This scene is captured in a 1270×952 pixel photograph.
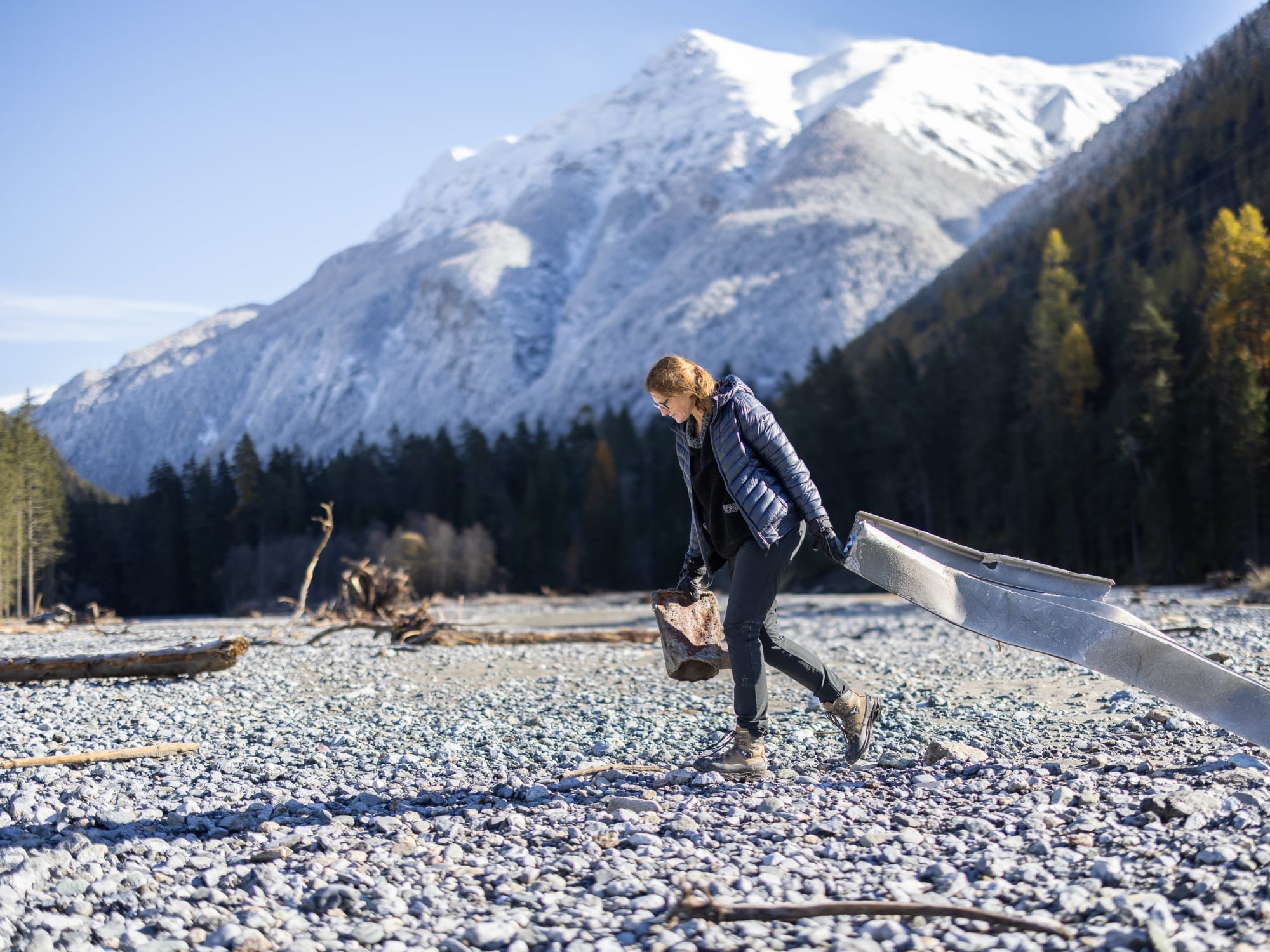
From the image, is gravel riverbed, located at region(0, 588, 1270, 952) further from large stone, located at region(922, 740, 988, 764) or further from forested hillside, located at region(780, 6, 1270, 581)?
forested hillside, located at region(780, 6, 1270, 581)

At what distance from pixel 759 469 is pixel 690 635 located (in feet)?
3.61

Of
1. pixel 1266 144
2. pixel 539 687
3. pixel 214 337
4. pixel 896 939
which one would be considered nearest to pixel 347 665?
pixel 539 687

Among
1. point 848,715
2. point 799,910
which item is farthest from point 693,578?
point 799,910

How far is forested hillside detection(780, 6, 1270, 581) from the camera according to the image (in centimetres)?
3591

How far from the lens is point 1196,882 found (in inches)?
132

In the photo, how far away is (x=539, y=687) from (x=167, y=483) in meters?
72.6

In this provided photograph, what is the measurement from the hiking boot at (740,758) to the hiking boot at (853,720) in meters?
0.43

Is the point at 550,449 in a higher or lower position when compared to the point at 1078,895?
higher

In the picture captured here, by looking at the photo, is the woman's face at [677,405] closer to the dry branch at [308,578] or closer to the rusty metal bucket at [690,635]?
the rusty metal bucket at [690,635]

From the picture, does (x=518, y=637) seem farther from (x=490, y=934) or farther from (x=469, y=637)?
(x=490, y=934)

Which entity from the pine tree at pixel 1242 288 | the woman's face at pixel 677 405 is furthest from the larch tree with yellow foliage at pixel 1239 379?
the woman's face at pixel 677 405

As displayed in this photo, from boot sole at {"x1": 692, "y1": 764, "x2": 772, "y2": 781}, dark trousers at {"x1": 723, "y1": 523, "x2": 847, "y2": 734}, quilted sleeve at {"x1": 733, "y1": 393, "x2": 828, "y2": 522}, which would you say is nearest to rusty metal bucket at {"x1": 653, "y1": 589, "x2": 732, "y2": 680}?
dark trousers at {"x1": 723, "y1": 523, "x2": 847, "y2": 734}

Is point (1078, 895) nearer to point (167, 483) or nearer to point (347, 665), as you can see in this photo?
point (347, 665)

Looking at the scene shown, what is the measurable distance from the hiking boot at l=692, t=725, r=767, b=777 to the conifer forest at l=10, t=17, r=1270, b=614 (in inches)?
1340
